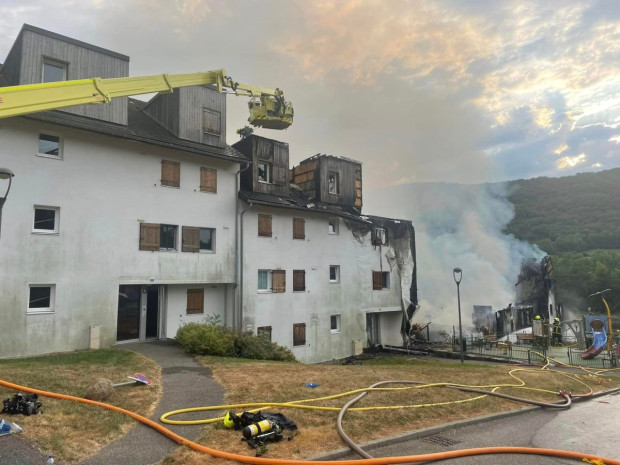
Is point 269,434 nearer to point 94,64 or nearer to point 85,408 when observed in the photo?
point 85,408

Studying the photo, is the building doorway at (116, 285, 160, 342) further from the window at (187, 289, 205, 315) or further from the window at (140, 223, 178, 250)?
the window at (140, 223, 178, 250)

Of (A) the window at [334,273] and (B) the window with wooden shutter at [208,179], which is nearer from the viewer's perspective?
(B) the window with wooden shutter at [208,179]

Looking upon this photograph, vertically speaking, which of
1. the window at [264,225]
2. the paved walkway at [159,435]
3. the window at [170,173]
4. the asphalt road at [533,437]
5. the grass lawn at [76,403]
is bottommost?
the asphalt road at [533,437]

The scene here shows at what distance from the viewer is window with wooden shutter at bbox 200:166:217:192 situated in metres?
21.4

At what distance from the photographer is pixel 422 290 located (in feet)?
138

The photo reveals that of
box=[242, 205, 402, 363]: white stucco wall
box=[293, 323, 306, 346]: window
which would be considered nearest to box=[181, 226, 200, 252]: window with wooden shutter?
box=[242, 205, 402, 363]: white stucco wall

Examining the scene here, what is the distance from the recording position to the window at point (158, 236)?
61.7ft

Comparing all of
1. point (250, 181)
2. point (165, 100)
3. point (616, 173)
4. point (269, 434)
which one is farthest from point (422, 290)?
point (616, 173)

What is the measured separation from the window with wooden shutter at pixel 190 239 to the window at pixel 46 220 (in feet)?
18.2

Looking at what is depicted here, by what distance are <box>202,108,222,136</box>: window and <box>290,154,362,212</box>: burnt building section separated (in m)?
8.94

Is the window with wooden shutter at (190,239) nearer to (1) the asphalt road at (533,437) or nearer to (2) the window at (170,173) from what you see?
(2) the window at (170,173)

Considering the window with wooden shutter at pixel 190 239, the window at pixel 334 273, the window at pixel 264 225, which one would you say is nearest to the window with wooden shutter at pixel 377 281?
the window at pixel 334 273

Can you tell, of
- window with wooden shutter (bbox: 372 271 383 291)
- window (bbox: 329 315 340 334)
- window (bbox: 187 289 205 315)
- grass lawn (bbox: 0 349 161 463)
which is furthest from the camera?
window with wooden shutter (bbox: 372 271 383 291)

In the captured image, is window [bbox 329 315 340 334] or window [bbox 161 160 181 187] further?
window [bbox 329 315 340 334]
